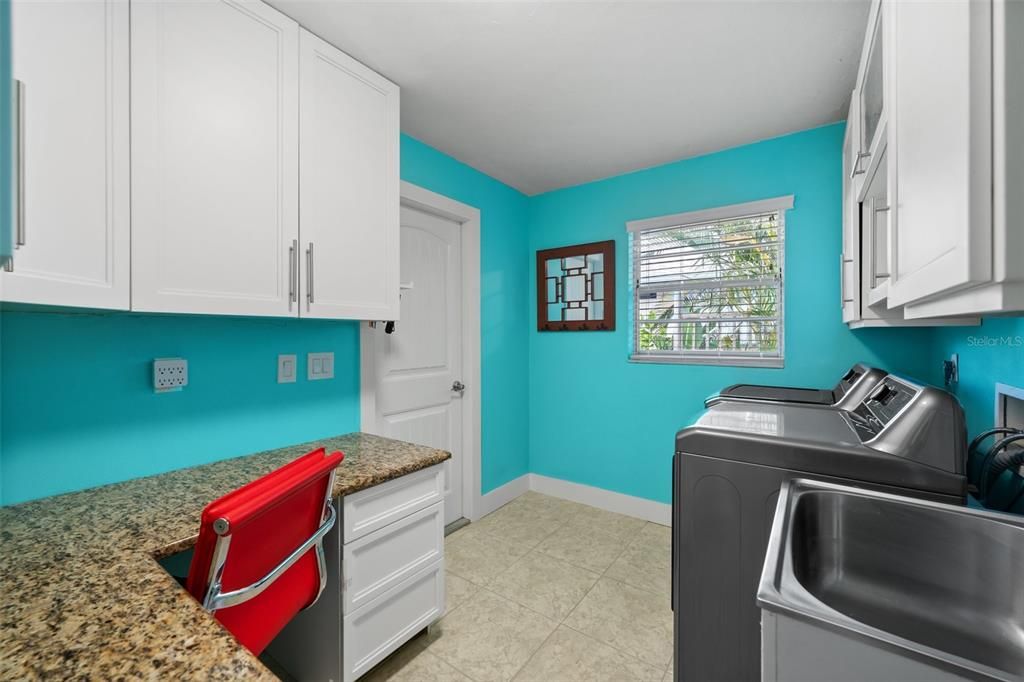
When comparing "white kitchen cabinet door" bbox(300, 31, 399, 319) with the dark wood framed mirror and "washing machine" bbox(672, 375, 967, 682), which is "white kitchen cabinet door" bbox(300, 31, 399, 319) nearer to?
"washing machine" bbox(672, 375, 967, 682)

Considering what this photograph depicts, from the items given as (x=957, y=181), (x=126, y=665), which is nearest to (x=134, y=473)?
(x=126, y=665)

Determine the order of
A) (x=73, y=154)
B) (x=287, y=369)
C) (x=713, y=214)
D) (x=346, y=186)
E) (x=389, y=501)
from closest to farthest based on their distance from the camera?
(x=73, y=154)
(x=389, y=501)
(x=346, y=186)
(x=287, y=369)
(x=713, y=214)

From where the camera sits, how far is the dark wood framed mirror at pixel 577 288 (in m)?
3.05

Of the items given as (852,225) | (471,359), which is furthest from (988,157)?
(471,359)

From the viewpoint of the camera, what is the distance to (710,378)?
2.65 m

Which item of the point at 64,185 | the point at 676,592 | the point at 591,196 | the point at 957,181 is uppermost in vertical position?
the point at 591,196

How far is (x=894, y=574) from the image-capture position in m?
0.92

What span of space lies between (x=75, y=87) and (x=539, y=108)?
1.72 metres

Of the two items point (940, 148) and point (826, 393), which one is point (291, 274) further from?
point (826, 393)

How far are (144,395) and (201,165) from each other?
793 mm

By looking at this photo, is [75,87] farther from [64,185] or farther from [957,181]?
[957,181]

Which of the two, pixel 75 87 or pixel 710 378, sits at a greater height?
pixel 75 87

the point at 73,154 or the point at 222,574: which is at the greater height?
the point at 73,154

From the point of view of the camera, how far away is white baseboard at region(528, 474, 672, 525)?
9.25 ft
